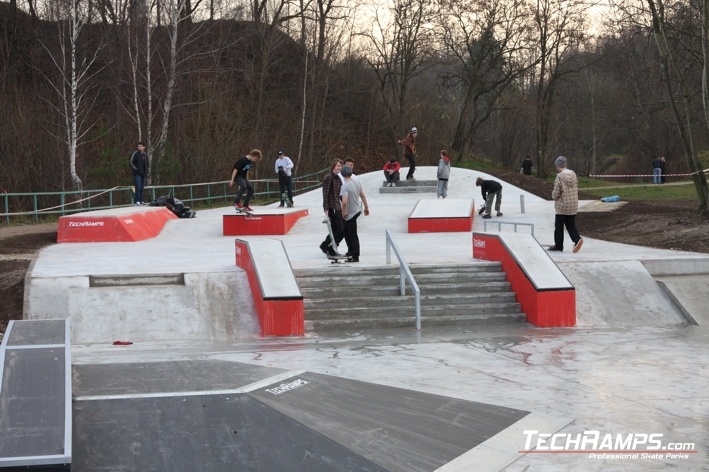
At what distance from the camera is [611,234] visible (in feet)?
58.3

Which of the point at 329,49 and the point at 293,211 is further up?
the point at 329,49

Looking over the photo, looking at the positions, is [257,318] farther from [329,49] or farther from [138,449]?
[329,49]

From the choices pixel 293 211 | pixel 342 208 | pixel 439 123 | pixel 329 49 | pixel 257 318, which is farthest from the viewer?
pixel 439 123

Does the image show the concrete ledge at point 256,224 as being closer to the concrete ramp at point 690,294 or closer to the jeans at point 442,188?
the jeans at point 442,188

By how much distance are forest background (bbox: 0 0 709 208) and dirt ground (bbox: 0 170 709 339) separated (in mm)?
6426

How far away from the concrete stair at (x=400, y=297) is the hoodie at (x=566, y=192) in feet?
7.26

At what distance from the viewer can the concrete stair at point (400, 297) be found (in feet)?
34.6

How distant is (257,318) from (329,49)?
110 feet

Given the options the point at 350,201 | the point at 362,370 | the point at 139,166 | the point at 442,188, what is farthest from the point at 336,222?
the point at 442,188

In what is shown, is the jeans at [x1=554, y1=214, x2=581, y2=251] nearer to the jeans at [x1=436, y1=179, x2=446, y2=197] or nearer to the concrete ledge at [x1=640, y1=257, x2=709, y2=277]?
the concrete ledge at [x1=640, y1=257, x2=709, y2=277]

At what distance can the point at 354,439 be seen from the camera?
18.3 ft

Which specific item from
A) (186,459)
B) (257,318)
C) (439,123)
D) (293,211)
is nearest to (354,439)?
(186,459)

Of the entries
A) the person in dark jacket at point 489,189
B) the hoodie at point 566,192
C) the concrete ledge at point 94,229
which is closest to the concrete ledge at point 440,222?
the person in dark jacket at point 489,189

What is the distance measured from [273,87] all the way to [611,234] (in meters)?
29.6
